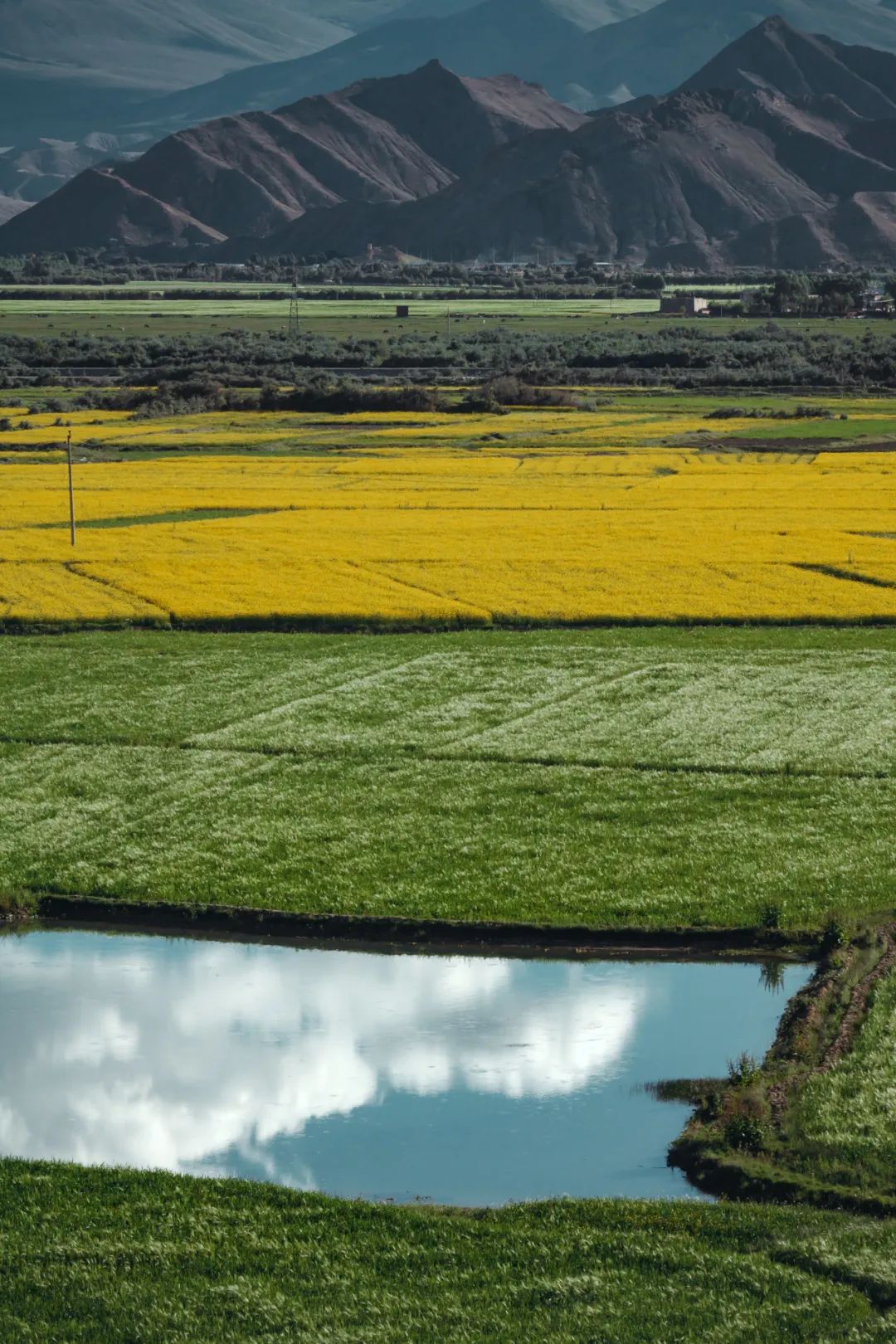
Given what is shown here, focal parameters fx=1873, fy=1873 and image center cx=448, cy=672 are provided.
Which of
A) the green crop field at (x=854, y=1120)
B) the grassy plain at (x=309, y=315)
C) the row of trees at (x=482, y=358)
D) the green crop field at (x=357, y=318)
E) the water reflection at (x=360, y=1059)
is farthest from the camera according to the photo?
the grassy plain at (x=309, y=315)

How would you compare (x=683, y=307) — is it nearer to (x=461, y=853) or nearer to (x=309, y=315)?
(x=309, y=315)

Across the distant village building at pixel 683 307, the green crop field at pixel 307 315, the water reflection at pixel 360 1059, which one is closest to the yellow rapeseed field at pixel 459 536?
the water reflection at pixel 360 1059

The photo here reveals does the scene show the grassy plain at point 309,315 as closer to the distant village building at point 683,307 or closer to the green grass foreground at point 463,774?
the distant village building at point 683,307

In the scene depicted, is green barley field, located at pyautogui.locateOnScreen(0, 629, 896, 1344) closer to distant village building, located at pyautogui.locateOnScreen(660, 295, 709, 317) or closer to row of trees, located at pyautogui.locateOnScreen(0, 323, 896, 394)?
row of trees, located at pyautogui.locateOnScreen(0, 323, 896, 394)

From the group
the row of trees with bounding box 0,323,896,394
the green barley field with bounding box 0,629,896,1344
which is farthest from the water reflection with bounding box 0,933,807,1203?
the row of trees with bounding box 0,323,896,394

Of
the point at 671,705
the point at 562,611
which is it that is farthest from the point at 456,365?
the point at 671,705

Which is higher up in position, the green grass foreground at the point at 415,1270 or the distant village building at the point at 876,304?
the distant village building at the point at 876,304

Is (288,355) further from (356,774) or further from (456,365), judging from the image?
(356,774)
